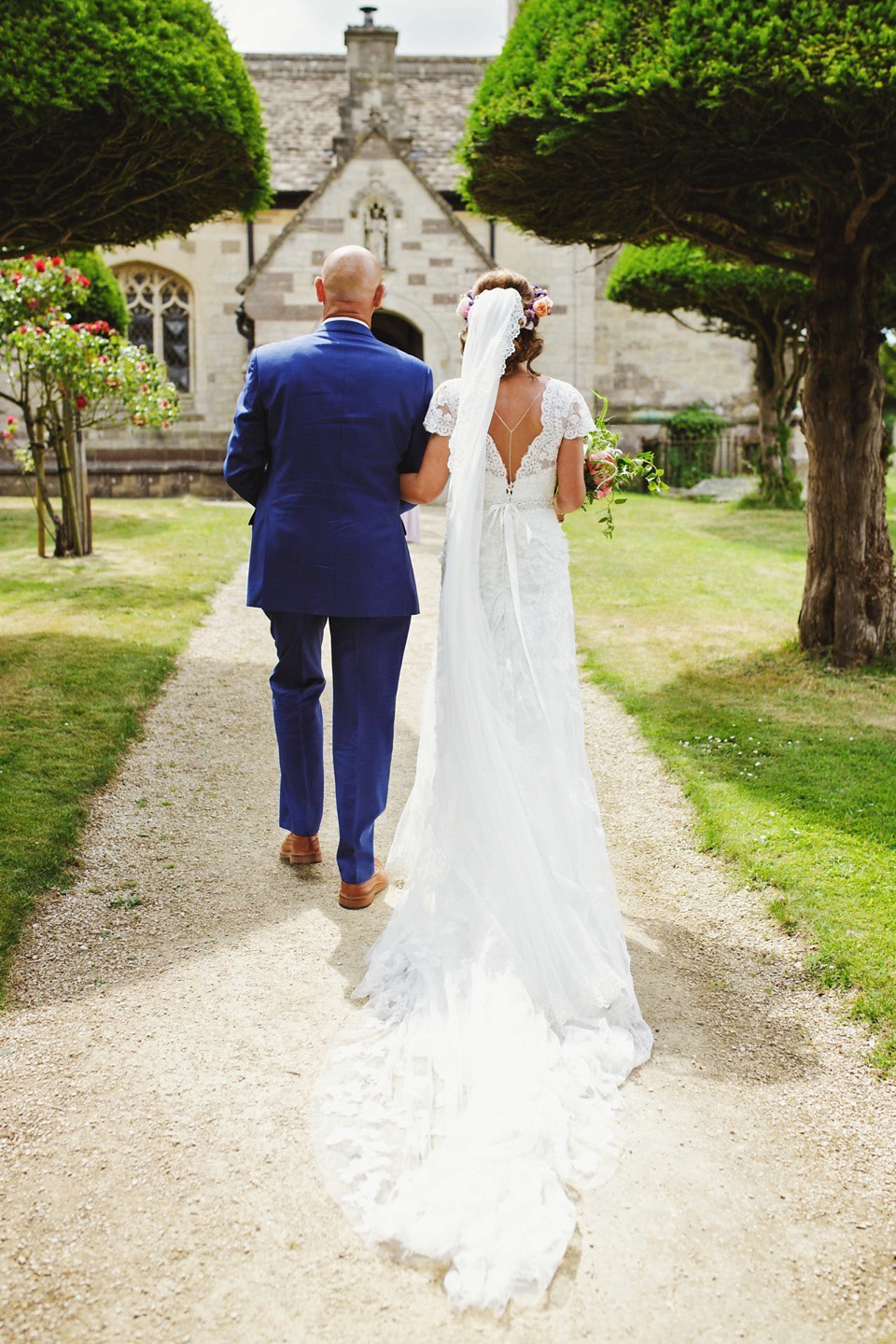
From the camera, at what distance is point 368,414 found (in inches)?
159

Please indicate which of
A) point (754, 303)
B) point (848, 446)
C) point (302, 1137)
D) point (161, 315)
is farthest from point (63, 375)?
point (161, 315)

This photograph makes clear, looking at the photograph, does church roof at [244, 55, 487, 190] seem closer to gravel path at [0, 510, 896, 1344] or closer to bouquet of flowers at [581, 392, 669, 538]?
bouquet of flowers at [581, 392, 669, 538]

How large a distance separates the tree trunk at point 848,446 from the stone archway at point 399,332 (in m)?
16.1

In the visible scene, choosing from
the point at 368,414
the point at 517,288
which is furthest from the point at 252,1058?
the point at 517,288

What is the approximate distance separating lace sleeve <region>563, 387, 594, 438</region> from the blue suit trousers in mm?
925

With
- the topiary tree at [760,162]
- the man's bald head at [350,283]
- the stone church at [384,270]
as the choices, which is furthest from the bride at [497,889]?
the stone church at [384,270]

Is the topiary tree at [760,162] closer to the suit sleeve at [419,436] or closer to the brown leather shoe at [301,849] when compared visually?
the suit sleeve at [419,436]

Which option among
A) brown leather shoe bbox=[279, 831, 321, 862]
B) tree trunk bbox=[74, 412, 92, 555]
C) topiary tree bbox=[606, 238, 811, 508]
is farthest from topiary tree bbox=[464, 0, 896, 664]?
topiary tree bbox=[606, 238, 811, 508]

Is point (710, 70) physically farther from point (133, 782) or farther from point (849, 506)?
point (133, 782)

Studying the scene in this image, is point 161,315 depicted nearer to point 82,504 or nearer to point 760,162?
point 82,504

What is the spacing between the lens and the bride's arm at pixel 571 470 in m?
3.90

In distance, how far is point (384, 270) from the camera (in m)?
20.4

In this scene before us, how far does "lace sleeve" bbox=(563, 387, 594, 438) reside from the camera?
12.7 feet

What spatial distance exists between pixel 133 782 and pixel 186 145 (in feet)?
15.3
